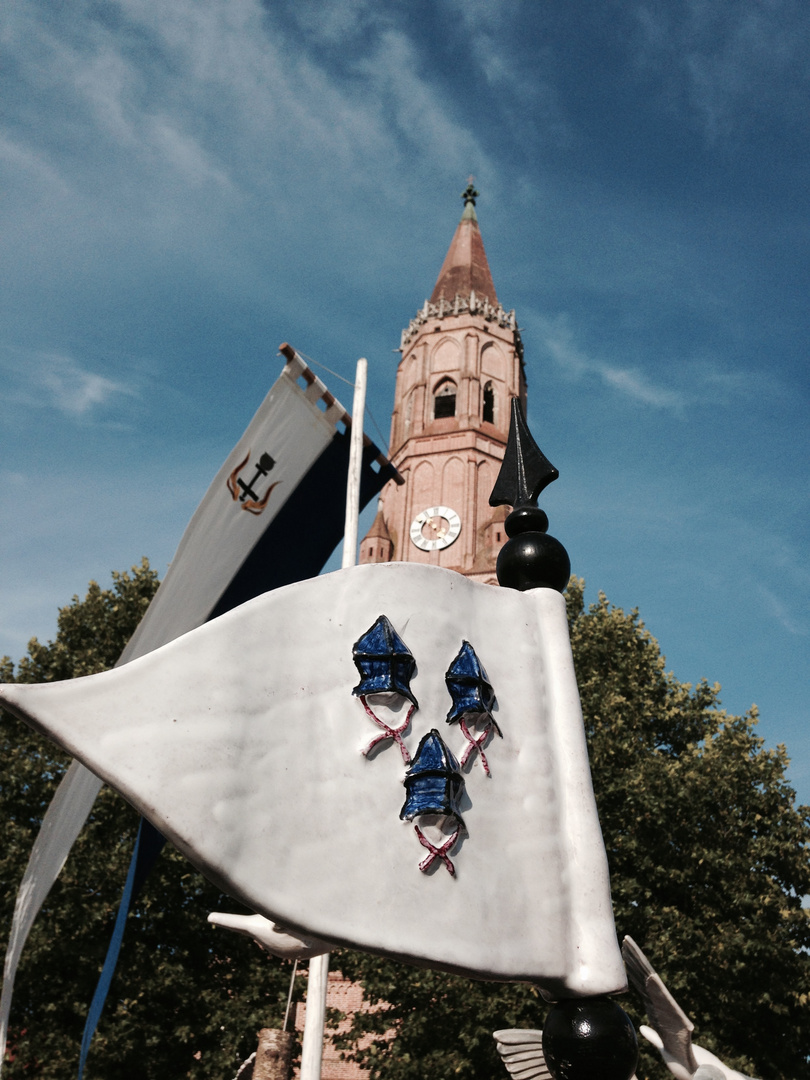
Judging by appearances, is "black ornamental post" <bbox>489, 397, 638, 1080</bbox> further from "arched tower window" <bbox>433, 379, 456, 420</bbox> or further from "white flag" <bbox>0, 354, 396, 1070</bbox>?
"arched tower window" <bbox>433, 379, 456, 420</bbox>

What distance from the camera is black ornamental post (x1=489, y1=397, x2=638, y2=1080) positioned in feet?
6.00

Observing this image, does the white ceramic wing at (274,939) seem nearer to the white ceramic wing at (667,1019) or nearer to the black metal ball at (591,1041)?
the black metal ball at (591,1041)

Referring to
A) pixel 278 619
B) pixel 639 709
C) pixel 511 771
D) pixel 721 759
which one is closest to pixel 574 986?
pixel 511 771

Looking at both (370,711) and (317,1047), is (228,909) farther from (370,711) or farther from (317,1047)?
(370,711)

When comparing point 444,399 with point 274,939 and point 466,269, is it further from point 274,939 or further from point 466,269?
point 274,939

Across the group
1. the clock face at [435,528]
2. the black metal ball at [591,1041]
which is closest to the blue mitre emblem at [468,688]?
the black metal ball at [591,1041]

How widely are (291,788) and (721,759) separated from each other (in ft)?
52.6

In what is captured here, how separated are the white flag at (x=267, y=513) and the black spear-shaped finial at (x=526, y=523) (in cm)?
618

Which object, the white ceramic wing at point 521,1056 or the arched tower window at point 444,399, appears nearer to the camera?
the white ceramic wing at point 521,1056

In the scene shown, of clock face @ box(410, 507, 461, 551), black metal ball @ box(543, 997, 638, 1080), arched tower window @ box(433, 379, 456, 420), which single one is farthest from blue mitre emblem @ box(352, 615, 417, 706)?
arched tower window @ box(433, 379, 456, 420)

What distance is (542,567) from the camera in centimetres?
245

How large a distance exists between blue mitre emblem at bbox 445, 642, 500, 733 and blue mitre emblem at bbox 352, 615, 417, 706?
0.11m

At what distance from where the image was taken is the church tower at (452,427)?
38562 millimetres

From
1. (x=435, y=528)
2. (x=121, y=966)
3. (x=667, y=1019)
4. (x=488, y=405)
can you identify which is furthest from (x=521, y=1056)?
(x=488, y=405)
